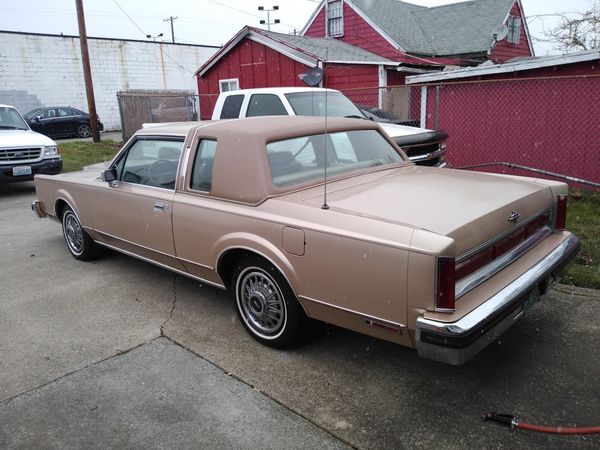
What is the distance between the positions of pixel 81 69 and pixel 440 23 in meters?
19.1

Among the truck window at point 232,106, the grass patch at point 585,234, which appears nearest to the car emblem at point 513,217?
the grass patch at point 585,234

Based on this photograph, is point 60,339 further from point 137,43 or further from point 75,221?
point 137,43

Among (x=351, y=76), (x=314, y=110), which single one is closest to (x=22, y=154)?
(x=314, y=110)

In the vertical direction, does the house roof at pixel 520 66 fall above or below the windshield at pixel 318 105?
above

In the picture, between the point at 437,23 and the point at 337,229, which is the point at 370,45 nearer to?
the point at 437,23

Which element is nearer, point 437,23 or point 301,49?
point 301,49

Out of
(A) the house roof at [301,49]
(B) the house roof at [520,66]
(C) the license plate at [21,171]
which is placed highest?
(A) the house roof at [301,49]

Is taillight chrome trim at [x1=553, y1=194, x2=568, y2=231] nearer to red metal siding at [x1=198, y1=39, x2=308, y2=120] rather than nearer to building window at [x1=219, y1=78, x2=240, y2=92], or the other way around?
red metal siding at [x1=198, y1=39, x2=308, y2=120]

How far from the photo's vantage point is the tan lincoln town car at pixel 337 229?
2576 millimetres

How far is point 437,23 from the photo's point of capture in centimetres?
2338

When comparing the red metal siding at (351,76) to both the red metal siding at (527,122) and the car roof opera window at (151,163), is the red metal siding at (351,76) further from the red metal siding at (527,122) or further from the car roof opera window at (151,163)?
the car roof opera window at (151,163)

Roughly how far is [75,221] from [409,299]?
13.9ft

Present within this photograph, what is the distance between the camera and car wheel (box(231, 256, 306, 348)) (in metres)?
3.27

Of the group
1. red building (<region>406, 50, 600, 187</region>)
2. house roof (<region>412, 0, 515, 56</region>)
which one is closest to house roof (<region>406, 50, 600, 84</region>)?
red building (<region>406, 50, 600, 187</region>)
